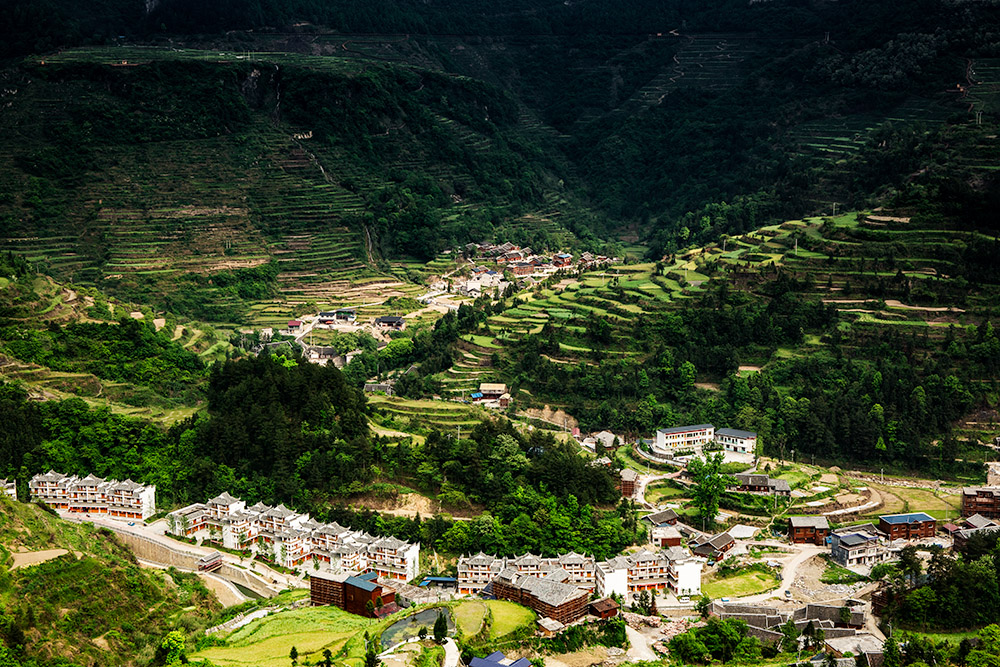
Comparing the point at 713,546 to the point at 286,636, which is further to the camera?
the point at 713,546

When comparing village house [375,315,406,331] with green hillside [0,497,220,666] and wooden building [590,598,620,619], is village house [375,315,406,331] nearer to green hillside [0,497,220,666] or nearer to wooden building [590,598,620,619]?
green hillside [0,497,220,666]

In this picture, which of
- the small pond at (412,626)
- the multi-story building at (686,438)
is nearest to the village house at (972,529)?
the multi-story building at (686,438)

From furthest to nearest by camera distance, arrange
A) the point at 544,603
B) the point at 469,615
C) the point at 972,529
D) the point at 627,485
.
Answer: the point at 627,485 < the point at 972,529 < the point at 544,603 < the point at 469,615

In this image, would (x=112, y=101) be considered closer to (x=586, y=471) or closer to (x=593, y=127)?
(x=593, y=127)

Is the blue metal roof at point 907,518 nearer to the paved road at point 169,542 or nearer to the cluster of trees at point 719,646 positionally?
the cluster of trees at point 719,646

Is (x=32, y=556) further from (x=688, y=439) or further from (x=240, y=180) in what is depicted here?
(x=240, y=180)

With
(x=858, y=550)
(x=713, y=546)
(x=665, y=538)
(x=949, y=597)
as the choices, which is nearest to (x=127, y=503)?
(x=665, y=538)
